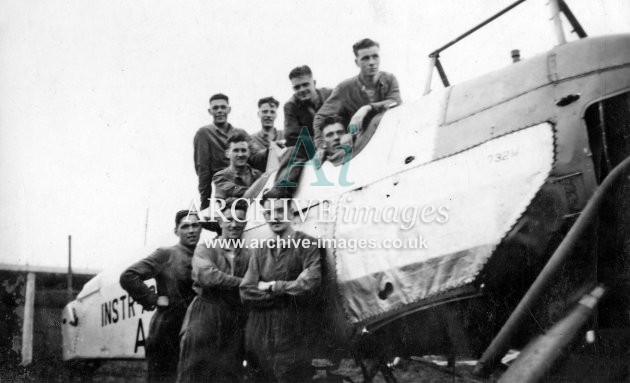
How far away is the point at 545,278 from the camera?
9.50ft

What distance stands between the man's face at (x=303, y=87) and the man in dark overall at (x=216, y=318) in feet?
5.34

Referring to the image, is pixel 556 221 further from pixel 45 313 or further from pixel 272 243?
pixel 45 313

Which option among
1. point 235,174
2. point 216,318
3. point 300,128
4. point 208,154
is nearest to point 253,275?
point 216,318

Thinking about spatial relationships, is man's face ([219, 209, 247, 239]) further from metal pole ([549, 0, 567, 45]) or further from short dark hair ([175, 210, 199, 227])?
metal pole ([549, 0, 567, 45])

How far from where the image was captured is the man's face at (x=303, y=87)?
5.90m

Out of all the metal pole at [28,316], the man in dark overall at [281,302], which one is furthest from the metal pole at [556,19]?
the metal pole at [28,316]

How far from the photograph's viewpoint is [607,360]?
12.8 ft

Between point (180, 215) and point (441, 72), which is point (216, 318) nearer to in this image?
point (180, 215)

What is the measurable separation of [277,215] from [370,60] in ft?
5.48

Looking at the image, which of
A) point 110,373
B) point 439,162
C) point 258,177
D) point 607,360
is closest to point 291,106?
point 258,177

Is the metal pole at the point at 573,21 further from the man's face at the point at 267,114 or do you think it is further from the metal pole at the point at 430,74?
the man's face at the point at 267,114

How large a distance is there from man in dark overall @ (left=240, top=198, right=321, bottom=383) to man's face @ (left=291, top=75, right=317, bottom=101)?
1857 mm

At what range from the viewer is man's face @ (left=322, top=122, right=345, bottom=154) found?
475cm

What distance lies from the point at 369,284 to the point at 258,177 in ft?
8.05
